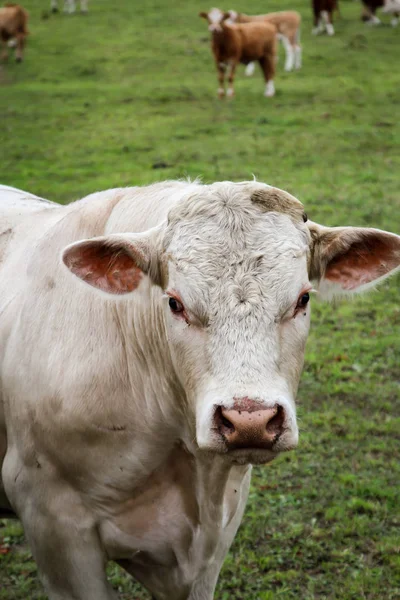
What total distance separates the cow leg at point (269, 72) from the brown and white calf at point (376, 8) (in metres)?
8.70

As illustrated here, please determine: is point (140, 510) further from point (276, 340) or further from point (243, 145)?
point (243, 145)

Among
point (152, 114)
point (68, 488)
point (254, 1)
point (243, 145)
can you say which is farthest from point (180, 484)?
point (254, 1)

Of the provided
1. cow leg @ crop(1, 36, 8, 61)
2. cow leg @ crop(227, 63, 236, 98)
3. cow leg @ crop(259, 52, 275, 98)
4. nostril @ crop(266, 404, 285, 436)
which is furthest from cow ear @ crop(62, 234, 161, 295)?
cow leg @ crop(1, 36, 8, 61)

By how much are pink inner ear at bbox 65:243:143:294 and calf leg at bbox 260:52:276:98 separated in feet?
56.3

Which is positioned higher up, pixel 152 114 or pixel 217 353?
pixel 217 353

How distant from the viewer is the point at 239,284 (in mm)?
3018

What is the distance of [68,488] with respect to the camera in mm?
3670

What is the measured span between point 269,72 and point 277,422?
18206mm

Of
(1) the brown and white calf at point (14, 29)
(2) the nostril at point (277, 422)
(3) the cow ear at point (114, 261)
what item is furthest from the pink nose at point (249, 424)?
(1) the brown and white calf at point (14, 29)

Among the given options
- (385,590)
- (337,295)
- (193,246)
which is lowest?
(385,590)

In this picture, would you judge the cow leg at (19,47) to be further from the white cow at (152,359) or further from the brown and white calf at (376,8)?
the white cow at (152,359)

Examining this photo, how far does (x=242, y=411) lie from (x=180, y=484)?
1.06 metres

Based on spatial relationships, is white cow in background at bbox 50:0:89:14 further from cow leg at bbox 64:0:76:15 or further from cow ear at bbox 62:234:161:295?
cow ear at bbox 62:234:161:295

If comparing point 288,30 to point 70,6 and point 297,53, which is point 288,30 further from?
point 70,6
